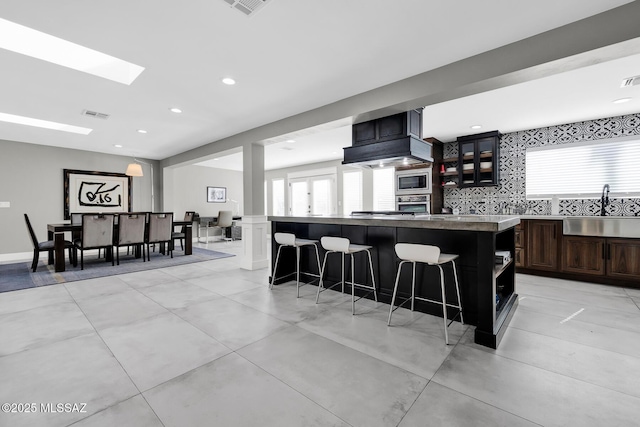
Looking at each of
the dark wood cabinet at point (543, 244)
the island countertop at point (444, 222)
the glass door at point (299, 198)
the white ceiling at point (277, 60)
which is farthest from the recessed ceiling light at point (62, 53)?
the glass door at point (299, 198)

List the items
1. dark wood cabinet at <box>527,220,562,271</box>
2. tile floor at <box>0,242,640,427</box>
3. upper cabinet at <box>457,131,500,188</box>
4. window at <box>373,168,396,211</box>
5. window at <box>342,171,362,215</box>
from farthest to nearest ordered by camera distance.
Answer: window at <box>342,171,362,215</box>
window at <box>373,168,396,211</box>
upper cabinet at <box>457,131,500,188</box>
dark wood cabinet at <box>527,220,562,271</box>
tile floor at <box>0,242,640,427</box>

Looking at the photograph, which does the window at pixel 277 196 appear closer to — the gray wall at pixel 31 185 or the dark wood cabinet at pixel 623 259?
the gray wall at pixel 31 185

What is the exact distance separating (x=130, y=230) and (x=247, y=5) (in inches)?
193

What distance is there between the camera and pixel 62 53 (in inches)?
110

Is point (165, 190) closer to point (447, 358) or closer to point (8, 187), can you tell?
point (8, 187)

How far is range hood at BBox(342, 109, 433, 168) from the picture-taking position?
338cm

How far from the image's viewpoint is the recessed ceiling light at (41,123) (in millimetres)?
4562

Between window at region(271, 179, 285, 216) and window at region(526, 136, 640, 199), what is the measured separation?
7.28m

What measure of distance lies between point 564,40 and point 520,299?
2657 millimetres

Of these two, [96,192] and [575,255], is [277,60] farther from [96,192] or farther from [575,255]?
[96,192]

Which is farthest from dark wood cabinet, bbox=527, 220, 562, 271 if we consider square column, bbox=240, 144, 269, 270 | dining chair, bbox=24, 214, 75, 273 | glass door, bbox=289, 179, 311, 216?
dining chair, bbox=24, 214, 75, 273

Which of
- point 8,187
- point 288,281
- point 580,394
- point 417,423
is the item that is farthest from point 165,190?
point 580,394

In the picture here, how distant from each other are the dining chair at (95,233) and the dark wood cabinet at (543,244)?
721 centimetres

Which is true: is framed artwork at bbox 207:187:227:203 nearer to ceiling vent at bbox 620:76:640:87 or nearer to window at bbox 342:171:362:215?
window at bbox 342:171:362:215
